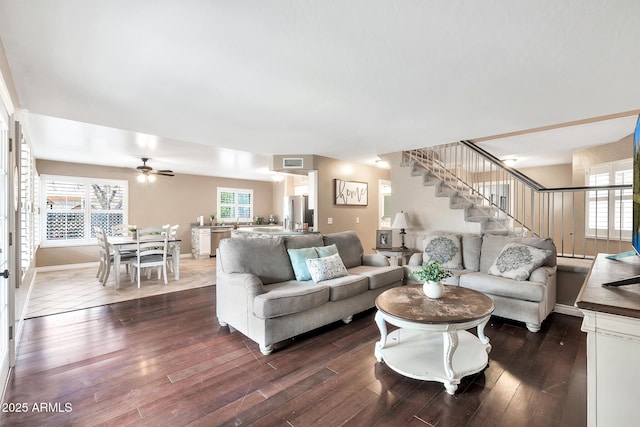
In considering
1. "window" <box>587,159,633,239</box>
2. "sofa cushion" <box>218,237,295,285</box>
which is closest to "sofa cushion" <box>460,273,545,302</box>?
"sofa cushion" <box>218,237,295,285</box>

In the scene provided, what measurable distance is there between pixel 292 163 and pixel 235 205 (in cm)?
425

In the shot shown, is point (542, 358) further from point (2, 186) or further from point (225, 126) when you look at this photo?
point (2, 186)

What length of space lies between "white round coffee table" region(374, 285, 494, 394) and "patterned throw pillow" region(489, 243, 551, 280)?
990mm

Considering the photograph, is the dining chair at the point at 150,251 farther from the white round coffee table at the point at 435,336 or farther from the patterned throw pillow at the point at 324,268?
the white round coffee table at the point at 435,336

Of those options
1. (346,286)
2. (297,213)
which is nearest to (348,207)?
(297,213)

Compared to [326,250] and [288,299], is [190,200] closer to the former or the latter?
[326,250]

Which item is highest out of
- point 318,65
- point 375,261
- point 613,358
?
point 318,65

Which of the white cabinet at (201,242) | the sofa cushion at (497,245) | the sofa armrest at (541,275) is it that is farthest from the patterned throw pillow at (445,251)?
the white cabinet at (201,242)

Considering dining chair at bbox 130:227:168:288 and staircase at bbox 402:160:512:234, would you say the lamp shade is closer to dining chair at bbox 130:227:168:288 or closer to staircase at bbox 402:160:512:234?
staircase at bbox 402:160:512:234

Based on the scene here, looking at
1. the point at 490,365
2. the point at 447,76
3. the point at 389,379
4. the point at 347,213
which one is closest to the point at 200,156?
the point at 347,213

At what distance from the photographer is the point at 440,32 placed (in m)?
1.76

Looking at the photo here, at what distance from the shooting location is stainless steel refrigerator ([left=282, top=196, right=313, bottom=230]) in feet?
19.1

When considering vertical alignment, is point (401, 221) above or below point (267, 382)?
above

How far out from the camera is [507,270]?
11.0 feet
